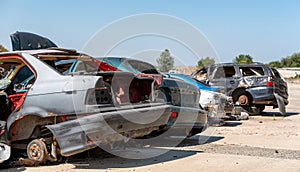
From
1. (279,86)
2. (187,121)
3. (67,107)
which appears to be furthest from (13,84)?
(279,86)

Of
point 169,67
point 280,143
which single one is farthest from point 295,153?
point 169,67

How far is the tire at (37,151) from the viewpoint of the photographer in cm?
618

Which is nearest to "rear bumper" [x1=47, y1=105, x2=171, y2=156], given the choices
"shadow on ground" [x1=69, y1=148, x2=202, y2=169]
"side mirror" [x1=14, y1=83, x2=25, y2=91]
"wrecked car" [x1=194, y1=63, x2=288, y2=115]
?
"shadow on ground" [x1=69, y1=148, x2=202, y2=169]

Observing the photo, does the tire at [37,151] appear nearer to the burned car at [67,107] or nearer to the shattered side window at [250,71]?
the burned car at [67,107]

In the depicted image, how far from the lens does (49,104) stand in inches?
239

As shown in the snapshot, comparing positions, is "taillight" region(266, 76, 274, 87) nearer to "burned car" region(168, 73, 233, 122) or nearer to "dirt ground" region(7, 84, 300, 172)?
"burned car" region(168, 73, 233, 122)

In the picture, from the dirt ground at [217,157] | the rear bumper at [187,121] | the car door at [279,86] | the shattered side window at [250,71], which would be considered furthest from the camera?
the shattered side window at [250,71]

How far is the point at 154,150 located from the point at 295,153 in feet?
8.70

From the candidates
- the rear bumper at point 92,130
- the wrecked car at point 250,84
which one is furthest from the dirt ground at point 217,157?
the wrecked car at point 250,84

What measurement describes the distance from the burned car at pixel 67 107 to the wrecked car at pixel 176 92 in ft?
2.05

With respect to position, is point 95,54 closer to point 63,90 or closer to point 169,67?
point 63,90

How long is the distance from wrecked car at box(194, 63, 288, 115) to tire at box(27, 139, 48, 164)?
10266mm

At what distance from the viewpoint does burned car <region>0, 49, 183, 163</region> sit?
5836mm

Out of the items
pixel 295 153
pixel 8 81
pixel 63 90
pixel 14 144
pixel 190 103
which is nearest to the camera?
pixel 63 90
